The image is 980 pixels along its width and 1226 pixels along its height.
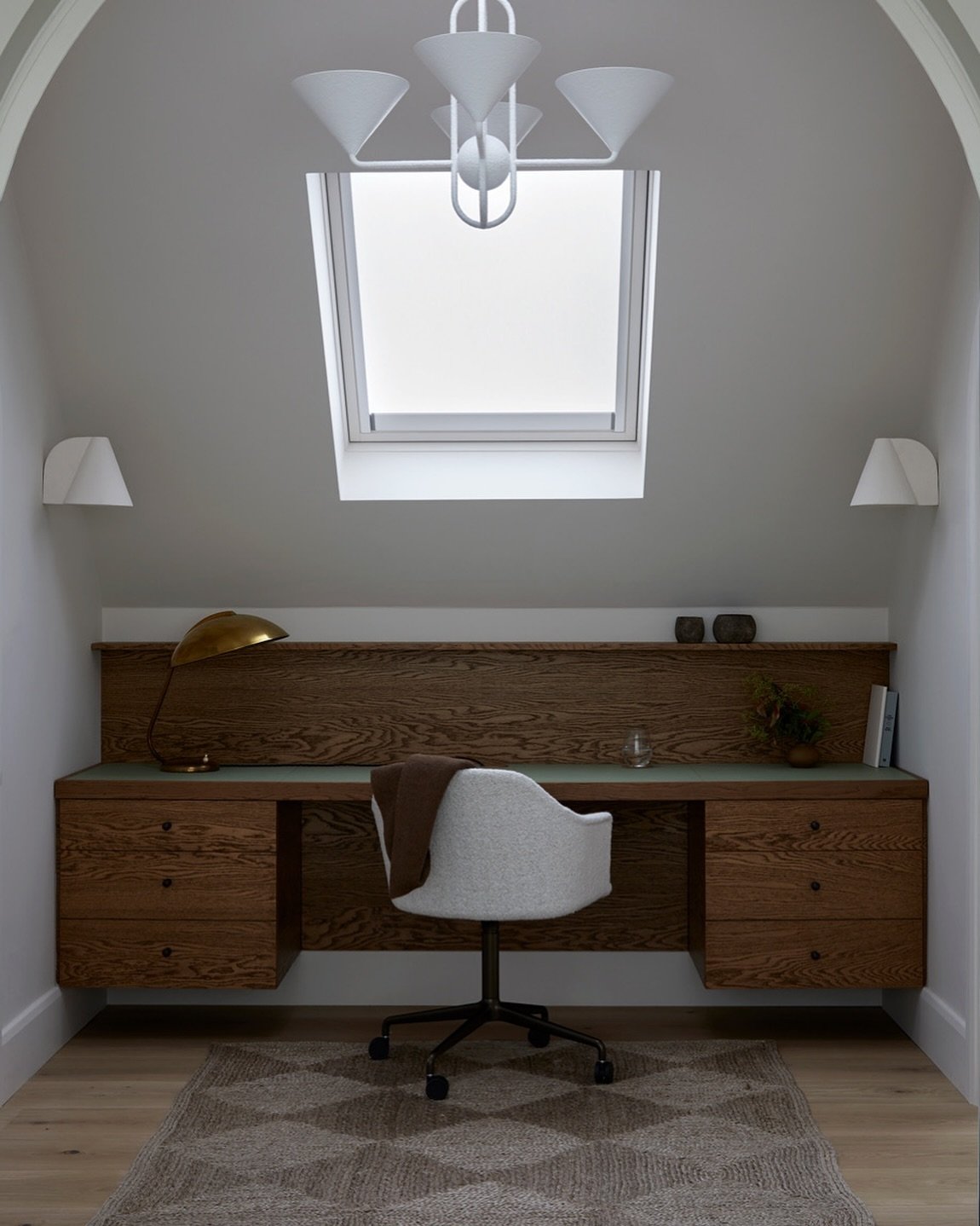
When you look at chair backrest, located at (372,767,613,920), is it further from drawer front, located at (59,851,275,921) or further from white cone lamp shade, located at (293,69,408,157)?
white cone lamp shade, located at (293,69,408,157)

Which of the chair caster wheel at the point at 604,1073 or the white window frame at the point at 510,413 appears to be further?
the white window frame at the point at 510,413

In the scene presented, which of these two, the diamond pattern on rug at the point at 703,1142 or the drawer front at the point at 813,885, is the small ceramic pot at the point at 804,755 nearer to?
the drawer front at the point at 813,885

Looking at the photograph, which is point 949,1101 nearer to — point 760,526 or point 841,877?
point 841,877

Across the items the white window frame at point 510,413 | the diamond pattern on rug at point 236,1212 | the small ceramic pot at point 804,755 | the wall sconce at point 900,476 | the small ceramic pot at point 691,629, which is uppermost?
the white window frame at point 510,413

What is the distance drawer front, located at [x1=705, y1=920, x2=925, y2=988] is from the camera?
3.71m

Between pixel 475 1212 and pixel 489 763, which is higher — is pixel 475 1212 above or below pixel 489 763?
below

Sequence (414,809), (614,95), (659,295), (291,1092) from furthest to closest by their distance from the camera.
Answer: (659,295)
(291,1092)
(414,809)
(614,95)

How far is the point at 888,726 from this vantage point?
4055 millimetres

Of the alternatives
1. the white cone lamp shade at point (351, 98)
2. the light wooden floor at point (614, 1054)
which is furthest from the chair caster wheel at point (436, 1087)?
the white cone lamp shade at point (351, 98)

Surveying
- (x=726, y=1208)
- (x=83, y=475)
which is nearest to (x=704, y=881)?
(x=726, y=1208)

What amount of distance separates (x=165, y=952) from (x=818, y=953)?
75.5 inches

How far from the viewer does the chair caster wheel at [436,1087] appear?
3.26 meters

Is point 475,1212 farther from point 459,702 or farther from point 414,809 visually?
point 459,702

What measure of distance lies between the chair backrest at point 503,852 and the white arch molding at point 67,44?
1961 mm
